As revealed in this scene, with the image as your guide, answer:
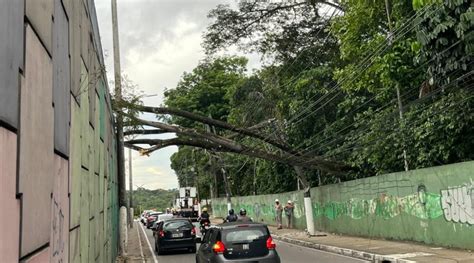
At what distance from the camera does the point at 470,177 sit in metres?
14.4

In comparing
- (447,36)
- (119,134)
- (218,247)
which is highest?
(447,36)

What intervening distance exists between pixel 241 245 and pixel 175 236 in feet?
35.2

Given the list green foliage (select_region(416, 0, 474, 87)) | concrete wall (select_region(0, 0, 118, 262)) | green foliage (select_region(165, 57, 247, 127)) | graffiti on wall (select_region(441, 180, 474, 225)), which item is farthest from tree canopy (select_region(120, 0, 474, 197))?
green foliage (select_region(165, 57, 247, 127))

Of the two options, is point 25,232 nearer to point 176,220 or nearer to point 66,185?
point 66,185

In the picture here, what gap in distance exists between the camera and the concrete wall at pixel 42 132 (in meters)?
2.55

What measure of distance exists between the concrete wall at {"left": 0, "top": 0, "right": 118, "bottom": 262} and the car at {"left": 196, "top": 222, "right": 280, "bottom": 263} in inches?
200

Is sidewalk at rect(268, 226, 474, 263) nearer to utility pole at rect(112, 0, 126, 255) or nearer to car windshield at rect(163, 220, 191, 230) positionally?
car windshield at rect(163, 220, 191, 230)

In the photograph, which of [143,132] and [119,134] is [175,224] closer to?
→ [143,132]

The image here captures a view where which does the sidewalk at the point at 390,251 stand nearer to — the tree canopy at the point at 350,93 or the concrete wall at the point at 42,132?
the tree canopy at the point at 350,93

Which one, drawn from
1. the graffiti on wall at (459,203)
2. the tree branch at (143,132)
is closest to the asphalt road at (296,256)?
the graffiti on wall at (459,203)

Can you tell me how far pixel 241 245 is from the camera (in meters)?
11.0

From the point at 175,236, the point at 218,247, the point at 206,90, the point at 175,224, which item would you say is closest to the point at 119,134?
the point at 175,224

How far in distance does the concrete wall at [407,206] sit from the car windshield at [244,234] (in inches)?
271

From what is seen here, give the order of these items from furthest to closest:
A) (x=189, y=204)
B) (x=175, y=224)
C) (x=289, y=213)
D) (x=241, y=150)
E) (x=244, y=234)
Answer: (x=189, y=204) → (x=289, y=213) → (x=241, y=150) → (x=175, y=224) → (x=244, y=234)
